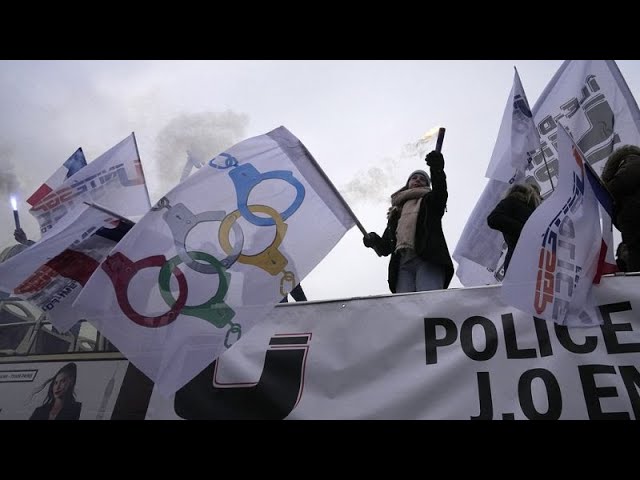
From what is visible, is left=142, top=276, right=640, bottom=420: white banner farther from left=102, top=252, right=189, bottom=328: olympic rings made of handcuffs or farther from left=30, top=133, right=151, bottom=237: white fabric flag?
left=30, top=133, right=151, bottom=237: white fabric flag

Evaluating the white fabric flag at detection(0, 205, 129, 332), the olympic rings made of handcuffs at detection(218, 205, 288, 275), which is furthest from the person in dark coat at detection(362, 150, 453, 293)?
the white fabric flag at detection(0, 205, 129, 332)

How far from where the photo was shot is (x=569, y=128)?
221 inches

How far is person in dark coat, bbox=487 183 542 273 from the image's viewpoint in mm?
3812

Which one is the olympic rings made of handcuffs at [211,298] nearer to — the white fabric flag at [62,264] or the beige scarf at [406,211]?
the white fabric flag at [62,264]

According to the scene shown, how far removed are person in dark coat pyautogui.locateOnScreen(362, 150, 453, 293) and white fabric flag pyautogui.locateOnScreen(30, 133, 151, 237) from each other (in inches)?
112

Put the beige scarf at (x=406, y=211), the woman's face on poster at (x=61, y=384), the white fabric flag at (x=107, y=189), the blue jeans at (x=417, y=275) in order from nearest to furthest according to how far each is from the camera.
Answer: the woman's face on poster at (x=61, y=384), the blue jeans at (x=417, y=275), the beige scarf at (x=406, y=211), the white fabric flag at (x=107, y=189)

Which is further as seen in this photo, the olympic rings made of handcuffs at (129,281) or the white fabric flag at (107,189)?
the white fabric flag at (107,189)

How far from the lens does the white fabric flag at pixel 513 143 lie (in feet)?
16.9

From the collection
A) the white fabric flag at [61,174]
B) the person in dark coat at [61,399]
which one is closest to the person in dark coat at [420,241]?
the person in dark coat at [61,399]

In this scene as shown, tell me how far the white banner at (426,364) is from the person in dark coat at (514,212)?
93cm

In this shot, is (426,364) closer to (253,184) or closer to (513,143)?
(253,184)

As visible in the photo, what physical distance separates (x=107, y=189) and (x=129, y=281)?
304cm

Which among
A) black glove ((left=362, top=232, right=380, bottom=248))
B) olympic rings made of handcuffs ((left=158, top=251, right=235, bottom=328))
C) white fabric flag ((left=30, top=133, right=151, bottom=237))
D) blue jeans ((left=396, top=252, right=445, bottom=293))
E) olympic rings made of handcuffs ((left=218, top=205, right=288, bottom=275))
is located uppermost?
white fabric flag ((left=30, top=133, right=151, bottom=237))
